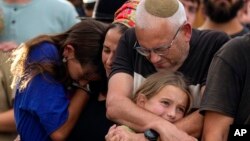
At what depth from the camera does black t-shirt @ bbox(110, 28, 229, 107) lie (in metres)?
4.95

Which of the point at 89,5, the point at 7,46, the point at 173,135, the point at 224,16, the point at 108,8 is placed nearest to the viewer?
the point at 173,135

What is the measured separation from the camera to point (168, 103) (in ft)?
16.1

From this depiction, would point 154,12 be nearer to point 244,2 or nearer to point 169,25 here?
point 169,25

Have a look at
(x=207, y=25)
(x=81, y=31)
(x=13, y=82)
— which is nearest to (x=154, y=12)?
(x=81, y=31)

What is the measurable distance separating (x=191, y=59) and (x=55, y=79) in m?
1.10

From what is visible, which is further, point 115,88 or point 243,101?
point 115,88

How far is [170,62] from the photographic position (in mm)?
4953

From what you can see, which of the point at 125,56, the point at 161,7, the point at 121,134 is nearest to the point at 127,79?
the point at 125,56

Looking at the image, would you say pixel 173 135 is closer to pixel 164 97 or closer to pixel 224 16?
pixel 164 97

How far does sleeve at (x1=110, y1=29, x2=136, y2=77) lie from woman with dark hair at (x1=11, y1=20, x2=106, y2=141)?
0.54 metres

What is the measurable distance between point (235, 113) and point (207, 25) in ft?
13.1

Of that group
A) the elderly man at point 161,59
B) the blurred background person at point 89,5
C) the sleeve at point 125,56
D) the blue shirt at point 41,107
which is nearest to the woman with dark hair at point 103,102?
the blue shirt at point 41,107

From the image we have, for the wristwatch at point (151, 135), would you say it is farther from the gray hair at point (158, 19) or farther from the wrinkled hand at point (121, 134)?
the gray hair at point (158, 19)

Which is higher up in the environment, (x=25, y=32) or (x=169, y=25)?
(x=169, y=25)
